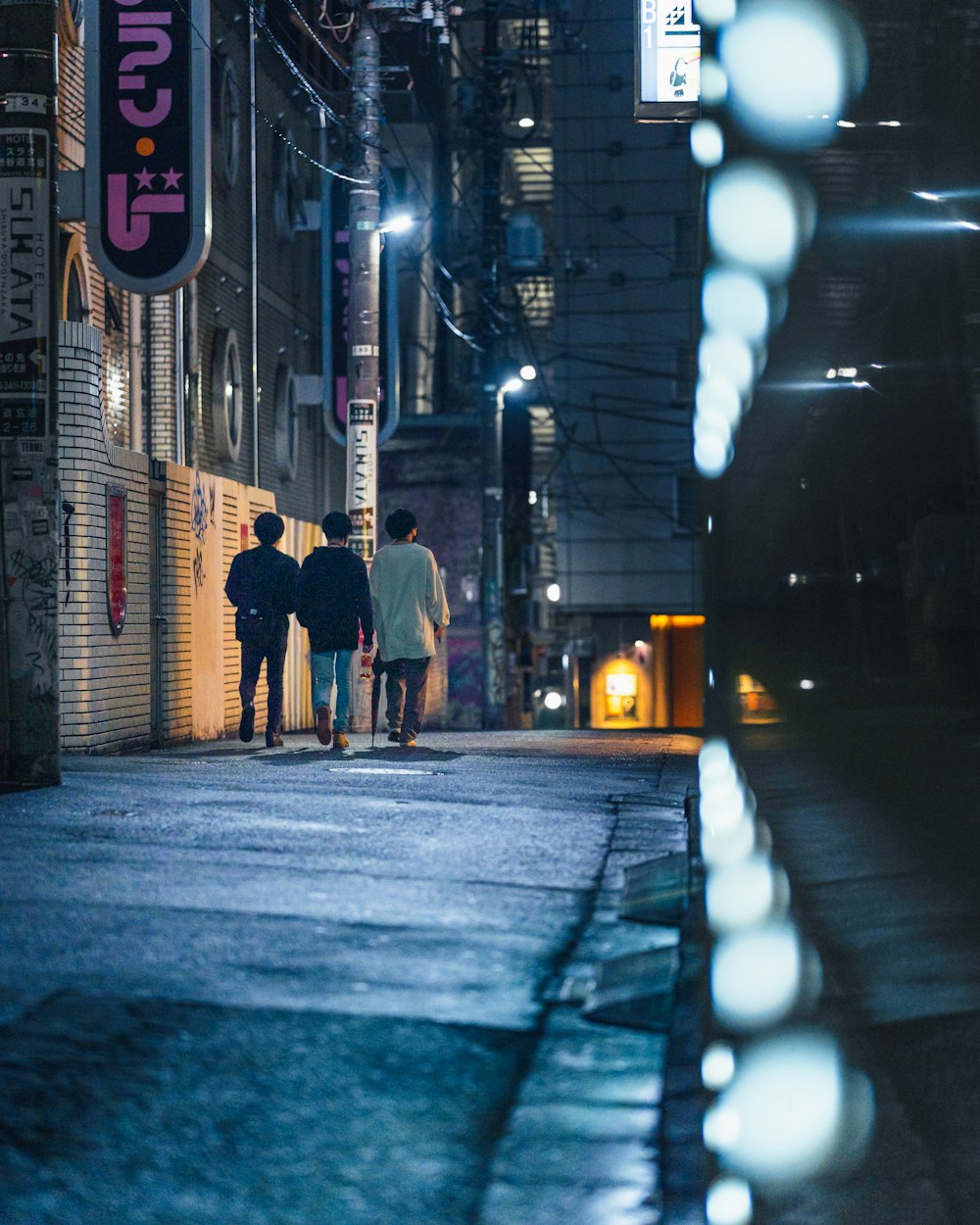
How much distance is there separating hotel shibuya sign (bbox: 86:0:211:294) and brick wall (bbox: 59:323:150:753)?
826 mm

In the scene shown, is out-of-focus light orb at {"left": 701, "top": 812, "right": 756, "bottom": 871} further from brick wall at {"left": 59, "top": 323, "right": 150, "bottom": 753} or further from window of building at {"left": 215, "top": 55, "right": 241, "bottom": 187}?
window of building at {"left": 215, "top": 55, "right": 241, "bottom": 187}

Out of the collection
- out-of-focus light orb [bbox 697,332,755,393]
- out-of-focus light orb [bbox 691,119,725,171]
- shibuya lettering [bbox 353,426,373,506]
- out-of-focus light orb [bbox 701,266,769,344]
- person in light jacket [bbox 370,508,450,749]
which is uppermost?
shibuya lettering [bbox 353,426,373,506]

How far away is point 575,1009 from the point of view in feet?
15.6

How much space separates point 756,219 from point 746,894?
8.95 ft

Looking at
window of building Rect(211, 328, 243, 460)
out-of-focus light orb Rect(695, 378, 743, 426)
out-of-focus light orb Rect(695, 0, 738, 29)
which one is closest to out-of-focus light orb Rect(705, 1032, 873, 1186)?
out-of-focus light orb Rect(695, 378, 743, 426)

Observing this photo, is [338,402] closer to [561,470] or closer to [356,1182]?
[356,1182]

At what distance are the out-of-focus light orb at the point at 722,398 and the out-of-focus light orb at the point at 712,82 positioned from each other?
65cm

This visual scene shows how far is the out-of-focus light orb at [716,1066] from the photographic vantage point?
12.7 ft

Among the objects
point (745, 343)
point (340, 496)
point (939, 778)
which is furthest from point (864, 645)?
point (340, 496)

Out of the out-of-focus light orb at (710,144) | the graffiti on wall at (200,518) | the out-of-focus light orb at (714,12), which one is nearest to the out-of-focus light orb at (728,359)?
the out-of-focus light orb at (710,144)

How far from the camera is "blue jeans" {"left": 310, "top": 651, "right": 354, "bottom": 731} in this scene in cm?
1345

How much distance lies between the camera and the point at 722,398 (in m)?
4.15

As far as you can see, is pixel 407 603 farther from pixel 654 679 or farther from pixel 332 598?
pixel 654 679

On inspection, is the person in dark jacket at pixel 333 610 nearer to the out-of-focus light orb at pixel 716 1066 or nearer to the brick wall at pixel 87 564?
the brick wall at pixel 87 564
